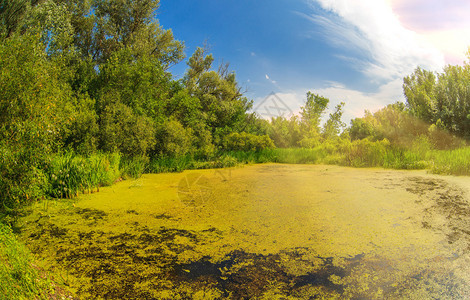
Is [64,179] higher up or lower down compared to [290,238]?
higher up

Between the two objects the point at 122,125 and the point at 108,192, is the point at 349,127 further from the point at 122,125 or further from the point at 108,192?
the point at 108,192

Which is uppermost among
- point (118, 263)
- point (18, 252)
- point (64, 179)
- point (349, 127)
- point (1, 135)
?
point (349, 127)

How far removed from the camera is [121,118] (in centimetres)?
801

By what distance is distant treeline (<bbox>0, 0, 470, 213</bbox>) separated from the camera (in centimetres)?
362

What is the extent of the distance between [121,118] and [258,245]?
676cm

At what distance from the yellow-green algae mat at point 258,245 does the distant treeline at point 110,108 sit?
1.06 m

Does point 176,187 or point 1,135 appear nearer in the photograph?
point 1,135

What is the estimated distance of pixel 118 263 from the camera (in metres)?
2.43

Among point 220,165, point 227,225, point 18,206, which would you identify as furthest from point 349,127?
point 18,206

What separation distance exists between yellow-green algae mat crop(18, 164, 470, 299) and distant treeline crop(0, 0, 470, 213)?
1.06 m

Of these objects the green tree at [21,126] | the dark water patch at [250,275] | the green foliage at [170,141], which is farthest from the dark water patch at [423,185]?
the green foliage at [170,141]

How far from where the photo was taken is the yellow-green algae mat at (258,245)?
2047 mm

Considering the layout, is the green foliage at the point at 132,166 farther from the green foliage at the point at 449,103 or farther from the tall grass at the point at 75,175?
the green foliage at the point at 449,103

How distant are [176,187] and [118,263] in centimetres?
385
